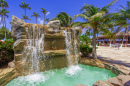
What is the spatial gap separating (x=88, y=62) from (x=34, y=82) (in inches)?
199

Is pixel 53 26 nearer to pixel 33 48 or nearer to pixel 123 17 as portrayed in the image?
pixel 33 48

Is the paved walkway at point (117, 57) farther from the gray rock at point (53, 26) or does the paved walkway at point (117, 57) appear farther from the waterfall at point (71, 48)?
the gray rock at point (53, 26)

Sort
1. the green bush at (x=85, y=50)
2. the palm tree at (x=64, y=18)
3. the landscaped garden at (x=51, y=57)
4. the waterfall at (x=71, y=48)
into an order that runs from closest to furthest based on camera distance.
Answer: the landscaped garden at (x=51, y=57) < the waterfall at (x=71, y=48) < the green bush at (x=85, y=50) < the palm tree at (x=64, y=18)

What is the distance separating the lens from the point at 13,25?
4812 mm

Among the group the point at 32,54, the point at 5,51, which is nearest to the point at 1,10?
the point at 5,51

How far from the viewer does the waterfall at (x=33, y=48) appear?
16.0 ft

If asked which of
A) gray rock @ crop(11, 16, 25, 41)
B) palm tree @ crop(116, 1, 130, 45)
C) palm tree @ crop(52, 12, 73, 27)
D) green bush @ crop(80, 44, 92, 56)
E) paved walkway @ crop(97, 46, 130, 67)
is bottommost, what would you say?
paved walkway @ crop(97, 46, 130, 67)

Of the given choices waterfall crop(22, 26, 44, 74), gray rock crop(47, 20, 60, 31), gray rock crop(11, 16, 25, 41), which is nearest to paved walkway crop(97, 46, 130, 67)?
gray rock crop(47, 20, 60, 31)

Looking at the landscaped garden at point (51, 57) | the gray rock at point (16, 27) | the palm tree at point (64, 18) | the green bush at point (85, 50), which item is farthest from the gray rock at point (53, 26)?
the palm tree at point (64, 18)

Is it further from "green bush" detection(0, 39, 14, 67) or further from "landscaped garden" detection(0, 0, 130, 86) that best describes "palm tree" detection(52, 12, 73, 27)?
"green bush" detection(0, 39, 14, 67)

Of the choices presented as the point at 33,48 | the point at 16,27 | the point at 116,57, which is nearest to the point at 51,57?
the point at 33,48

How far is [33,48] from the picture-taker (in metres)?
4.96

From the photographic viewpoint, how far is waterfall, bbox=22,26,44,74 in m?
4.88

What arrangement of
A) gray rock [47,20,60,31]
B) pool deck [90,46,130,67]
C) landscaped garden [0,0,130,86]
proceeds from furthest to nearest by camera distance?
pool deck [90,46,130,67], gray rock [47,20,60,31], landscaped garden [0,0,130,86]
